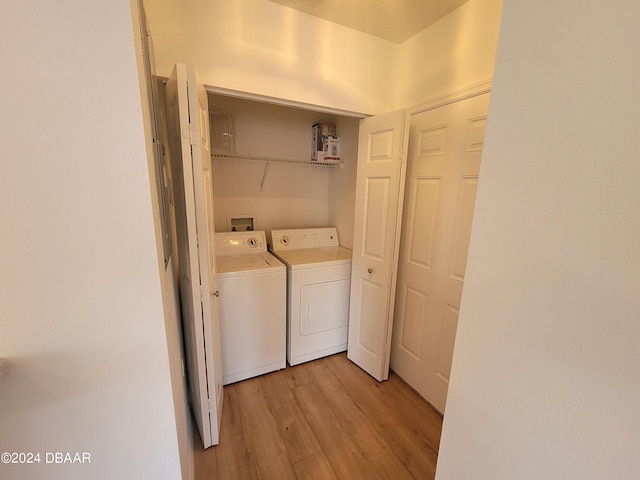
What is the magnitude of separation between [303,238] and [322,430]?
62.4 inches

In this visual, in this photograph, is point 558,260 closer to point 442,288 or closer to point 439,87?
point 442,288

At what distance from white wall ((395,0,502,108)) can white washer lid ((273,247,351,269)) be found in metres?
1.31

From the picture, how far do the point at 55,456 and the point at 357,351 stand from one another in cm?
191

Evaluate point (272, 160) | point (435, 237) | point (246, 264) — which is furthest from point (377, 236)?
point (272, 160)

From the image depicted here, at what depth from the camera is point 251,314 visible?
6.53 feet

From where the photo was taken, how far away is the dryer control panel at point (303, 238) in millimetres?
2555

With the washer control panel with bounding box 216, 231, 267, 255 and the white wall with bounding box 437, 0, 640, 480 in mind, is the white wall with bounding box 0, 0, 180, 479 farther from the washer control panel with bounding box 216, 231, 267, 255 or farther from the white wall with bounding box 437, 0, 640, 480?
the washer control panel with bounding box 216, 231, 267, 255

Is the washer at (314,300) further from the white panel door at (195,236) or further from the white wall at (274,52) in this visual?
the white wall at (274,52)

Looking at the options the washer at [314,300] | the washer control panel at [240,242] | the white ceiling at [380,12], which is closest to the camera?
the white ceiling at [380,12]

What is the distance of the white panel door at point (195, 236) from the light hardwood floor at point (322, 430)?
222 millimetres

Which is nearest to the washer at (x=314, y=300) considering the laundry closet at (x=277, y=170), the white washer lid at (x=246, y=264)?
the white washer lid at (x=246, y=264)

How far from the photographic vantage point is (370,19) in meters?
1.68

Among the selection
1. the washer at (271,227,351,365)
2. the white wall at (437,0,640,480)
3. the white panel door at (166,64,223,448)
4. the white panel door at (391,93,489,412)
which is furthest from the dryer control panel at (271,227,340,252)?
the white wall at (437,0,640,480)

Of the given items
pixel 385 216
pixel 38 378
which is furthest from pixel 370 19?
pixel 38 378
